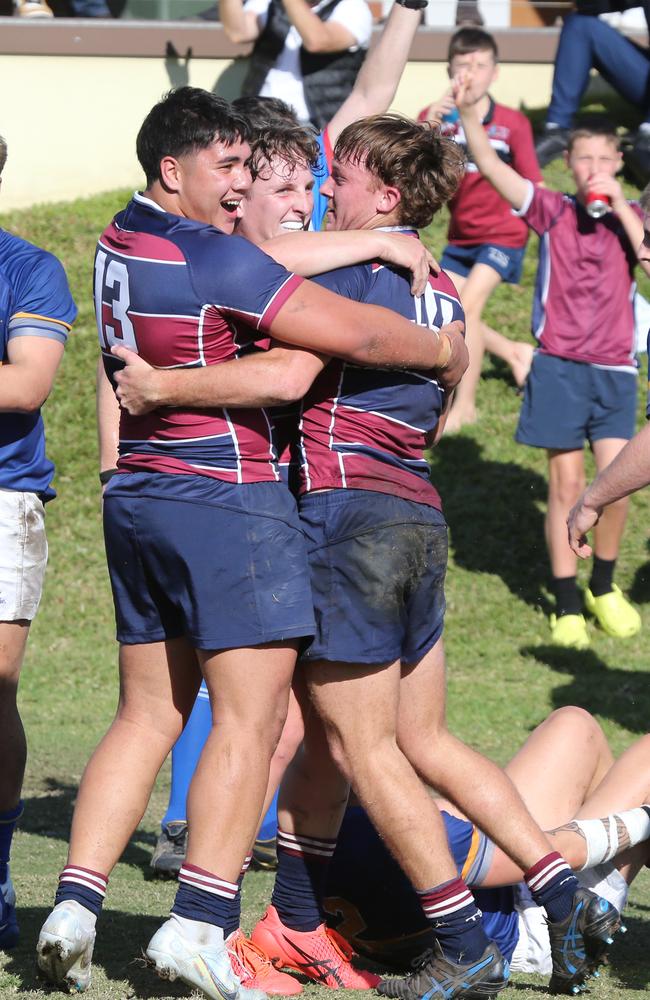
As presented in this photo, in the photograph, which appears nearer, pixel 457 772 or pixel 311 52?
pixel 457 772

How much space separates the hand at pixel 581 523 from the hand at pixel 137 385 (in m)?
1.37

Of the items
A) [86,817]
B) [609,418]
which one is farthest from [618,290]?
[86,817]

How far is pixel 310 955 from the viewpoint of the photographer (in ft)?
12.3

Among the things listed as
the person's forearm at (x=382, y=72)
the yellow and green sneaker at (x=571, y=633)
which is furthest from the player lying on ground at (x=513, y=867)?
the yellow and green sneaker at (x=571, y=633)

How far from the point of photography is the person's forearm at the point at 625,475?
157 inches

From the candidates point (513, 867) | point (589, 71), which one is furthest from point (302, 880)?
point (589, 71)

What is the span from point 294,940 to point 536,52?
10.5m

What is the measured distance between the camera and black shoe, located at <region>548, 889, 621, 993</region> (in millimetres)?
3582

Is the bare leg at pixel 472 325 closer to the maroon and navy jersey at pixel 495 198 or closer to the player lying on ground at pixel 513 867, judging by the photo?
the maroon and navy jersey at pixel 495 198

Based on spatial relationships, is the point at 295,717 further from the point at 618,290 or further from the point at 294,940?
the point at 618,290

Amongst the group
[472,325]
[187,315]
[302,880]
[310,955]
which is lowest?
[472,325]

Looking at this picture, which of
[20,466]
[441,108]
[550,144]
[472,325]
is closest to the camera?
[20,466]

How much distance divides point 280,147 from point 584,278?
391 centimetres

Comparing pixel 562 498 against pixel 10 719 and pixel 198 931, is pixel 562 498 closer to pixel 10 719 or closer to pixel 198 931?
pixel 10 719
